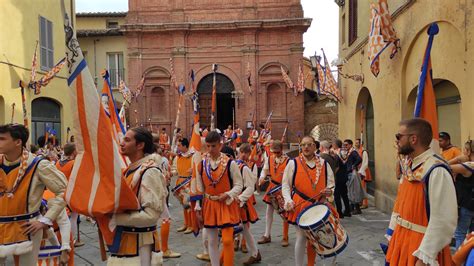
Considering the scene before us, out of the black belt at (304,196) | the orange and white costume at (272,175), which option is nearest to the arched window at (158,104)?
the orange and white costume at (272,175)

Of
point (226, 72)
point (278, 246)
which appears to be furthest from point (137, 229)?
point (226, 72)

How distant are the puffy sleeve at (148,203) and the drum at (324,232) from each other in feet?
7.66

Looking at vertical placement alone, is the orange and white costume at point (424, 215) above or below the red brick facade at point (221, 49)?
below

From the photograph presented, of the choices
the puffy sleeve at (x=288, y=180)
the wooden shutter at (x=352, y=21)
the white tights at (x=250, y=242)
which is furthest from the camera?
the wooden shutter at (x=352, y=21)

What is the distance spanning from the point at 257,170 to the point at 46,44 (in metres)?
12.6

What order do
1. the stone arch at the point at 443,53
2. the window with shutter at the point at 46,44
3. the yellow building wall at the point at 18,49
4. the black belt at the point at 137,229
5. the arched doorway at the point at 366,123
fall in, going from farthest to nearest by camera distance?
the window with shutter at the point at 46,44
the yellow building wall at the point at 18,49
the arched doorway at the point at 366,123
the stone arch at the point at 443,53
the black belt at the point at 137,229

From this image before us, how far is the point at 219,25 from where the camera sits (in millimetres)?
26625

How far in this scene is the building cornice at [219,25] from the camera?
26359mm

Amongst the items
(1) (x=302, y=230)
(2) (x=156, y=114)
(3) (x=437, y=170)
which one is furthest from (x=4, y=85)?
(3) (x=437, y=170)

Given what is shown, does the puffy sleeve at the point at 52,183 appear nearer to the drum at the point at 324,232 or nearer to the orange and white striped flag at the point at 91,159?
the orange and white striped flag at the point at 91,159

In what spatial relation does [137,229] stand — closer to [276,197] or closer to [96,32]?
[276,197]

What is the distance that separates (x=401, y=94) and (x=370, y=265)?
4.77 metres

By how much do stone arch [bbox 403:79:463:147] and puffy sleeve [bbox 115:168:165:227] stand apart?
6716 mm

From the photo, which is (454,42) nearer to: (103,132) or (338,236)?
(338,236)
